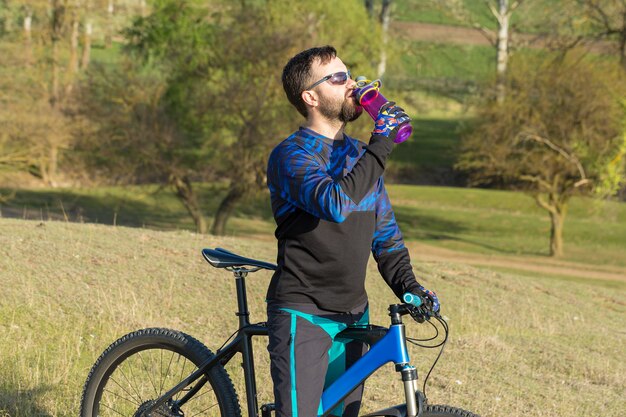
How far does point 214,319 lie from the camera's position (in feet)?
28.6

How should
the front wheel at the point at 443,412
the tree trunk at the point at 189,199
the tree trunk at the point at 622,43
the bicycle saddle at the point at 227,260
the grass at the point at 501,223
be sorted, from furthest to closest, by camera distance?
1. the tree trunk at the point at 622,43
2. the grass at the point at 501,223
3. the tree trunk at the point at 189,199
4. the bicycle saddle at the point at 227,260
5. the front wheel at the point at 443,412

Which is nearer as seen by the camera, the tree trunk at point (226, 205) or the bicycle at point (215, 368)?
the bicycle at point (215, 368)

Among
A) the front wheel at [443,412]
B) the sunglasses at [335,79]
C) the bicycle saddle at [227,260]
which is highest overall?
the sunglasses at [335,79]

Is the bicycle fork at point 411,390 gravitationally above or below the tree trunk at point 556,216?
above

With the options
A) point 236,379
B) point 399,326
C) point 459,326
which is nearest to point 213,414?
point 236,379

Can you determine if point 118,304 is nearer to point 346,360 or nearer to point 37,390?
point 37,390

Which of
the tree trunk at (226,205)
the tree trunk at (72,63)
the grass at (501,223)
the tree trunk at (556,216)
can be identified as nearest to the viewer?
the tree trunk at (226,205)

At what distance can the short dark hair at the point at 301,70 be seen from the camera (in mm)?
3426

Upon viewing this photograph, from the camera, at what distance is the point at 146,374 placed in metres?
4.50

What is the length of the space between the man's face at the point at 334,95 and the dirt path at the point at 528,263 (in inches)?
833

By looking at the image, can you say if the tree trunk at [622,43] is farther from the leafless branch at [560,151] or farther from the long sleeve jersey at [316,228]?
the long sleeve jersey at [316,228]

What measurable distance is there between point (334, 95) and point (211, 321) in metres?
5.53

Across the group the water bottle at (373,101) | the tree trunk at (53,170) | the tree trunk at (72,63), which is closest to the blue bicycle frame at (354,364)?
the water bottle at (373,101)

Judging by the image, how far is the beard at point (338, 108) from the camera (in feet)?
11.2
